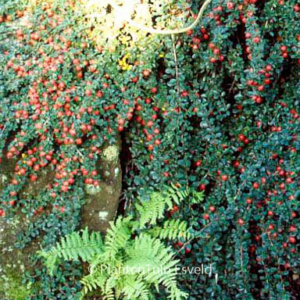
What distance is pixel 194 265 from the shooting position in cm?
283

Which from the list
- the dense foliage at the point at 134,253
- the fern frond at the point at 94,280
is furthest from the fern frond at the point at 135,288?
the fern frond at the point at 94,280

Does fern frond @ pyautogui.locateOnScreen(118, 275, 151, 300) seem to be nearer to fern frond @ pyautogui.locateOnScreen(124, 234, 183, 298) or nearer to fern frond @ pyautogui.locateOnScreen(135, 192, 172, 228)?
fern frond @ pyautogui.locateOnScreen(124, 234, 183, 298)

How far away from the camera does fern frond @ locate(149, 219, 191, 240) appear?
8.99 feet

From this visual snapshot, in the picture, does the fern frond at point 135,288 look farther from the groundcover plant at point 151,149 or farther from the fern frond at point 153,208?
the fern frond at point 153,208

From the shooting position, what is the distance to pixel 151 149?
2.76 m

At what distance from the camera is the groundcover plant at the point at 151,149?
8.76 ft

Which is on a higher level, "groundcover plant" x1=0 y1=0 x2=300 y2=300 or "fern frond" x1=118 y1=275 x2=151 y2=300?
"groundcover plant" x1=0 y1=0 x2=300 y2=300

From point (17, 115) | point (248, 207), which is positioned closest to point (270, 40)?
point (248, 207)

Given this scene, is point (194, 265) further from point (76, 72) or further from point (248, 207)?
point (76, 72)

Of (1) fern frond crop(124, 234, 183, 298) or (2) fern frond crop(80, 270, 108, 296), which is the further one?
(2) fern frond crop(80, 270, 108, 296)

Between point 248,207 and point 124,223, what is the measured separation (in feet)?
2.27

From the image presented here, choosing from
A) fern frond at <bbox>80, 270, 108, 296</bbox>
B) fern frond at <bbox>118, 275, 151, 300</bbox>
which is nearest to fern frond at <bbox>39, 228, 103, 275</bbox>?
fern frond at <bbox>80, 270, 108, 296</bbox>

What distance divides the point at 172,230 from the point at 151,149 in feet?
1.51

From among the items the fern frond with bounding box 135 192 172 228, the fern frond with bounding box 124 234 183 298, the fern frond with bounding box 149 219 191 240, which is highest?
the fern frond with bounding box 135 192 172 228
